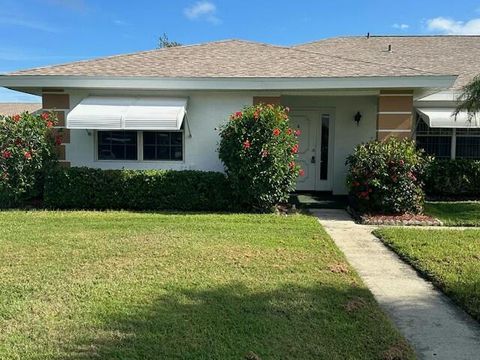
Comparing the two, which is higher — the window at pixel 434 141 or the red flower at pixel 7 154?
the window at pixel 434 141

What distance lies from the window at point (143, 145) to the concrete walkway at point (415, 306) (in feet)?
17.5

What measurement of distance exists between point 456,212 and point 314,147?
14.5ft

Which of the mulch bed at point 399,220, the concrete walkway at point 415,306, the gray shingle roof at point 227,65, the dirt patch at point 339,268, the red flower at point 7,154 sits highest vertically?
the gray shingle roof at point 227,65

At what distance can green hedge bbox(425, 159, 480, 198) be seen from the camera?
12586 mm

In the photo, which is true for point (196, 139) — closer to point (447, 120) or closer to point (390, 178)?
point (390, 178)

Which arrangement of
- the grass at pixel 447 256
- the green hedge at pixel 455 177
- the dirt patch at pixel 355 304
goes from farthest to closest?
the green hedge at pixel 455 177
the grass at pixel 447 256
the dirt patch at pixel 355 304

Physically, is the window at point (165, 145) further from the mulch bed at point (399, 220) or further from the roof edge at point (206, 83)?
the mulch bed at point (399, 220)

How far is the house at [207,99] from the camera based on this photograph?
10.5 meters

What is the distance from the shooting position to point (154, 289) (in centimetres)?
502

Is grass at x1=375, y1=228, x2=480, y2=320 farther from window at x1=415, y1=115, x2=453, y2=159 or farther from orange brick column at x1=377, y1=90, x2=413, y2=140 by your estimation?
window at x1=415, y1=115, x2=453, y2=159

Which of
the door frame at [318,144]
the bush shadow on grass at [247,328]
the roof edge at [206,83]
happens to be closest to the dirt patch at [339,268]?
the bush shadow on grass at [247,328]

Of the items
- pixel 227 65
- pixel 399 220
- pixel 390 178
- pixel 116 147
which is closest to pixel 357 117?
pixel 390 178

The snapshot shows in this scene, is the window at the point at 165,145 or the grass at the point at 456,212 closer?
the grass at the point at 456,212

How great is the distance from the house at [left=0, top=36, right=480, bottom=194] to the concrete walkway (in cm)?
453
